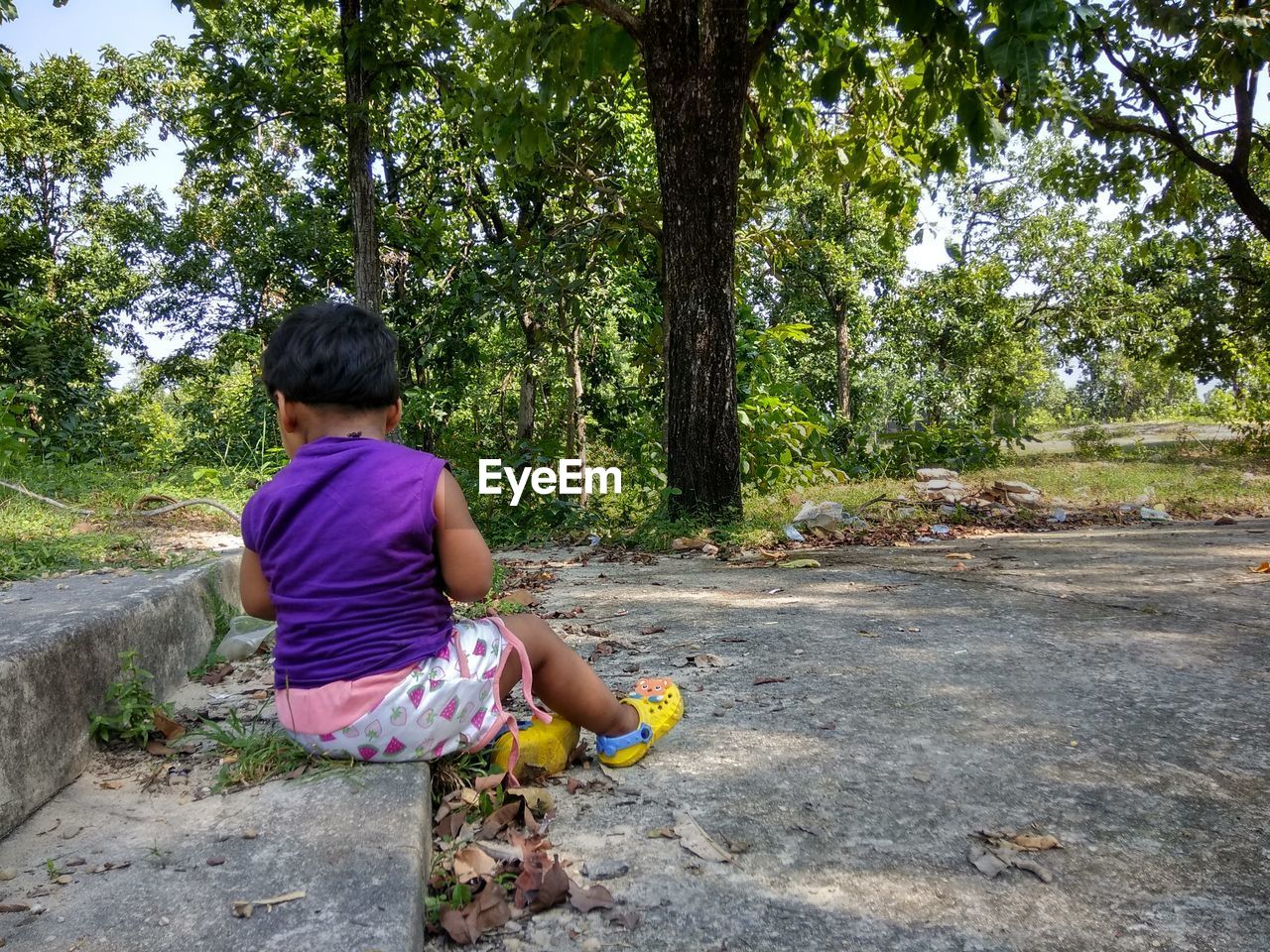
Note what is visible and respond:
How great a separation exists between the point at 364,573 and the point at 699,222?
458 centimetres

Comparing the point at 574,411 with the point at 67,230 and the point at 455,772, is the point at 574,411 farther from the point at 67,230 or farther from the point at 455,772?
the point at 67,230

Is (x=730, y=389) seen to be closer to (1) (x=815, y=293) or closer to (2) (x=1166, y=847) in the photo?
(2) (x=1166, y=847)

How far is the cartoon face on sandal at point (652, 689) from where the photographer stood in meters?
2.37

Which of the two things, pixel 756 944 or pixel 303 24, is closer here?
pixel 756 944

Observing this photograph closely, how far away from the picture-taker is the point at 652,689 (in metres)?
2.40

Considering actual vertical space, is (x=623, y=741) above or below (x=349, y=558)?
below

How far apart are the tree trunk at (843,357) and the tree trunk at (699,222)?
553 inches

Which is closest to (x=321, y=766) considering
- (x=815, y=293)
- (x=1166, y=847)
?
(x=1166, y=847)

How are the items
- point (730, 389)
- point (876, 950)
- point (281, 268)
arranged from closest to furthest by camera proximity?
point (876, 950) < point (730, 389) < point (281, 268)

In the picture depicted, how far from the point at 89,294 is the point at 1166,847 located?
18127 mm

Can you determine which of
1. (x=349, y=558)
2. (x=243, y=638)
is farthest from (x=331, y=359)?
(x=243, y=638)

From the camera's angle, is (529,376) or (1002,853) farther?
(529,376)

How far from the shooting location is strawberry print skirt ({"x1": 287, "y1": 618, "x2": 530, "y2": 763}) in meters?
1.95

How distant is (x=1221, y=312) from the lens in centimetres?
1780
